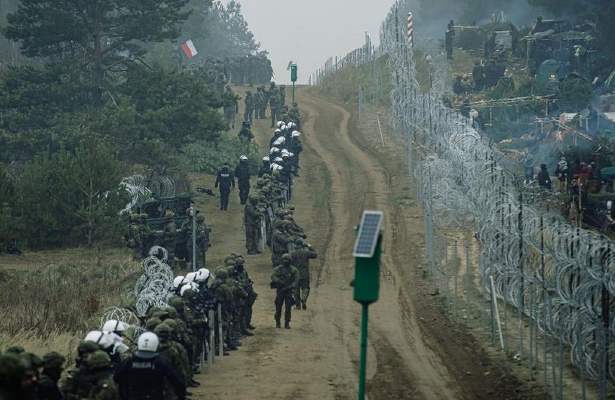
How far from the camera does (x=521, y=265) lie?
66.5 ft

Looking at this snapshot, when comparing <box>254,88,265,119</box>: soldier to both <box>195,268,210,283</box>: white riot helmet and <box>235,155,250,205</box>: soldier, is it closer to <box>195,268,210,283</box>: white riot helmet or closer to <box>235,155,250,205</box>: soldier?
<box>235,155,250,205</box>: soldier

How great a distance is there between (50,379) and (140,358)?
1950 mm

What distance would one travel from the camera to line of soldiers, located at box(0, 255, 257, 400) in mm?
11930

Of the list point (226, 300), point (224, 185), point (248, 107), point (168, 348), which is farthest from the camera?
point (248, 107)

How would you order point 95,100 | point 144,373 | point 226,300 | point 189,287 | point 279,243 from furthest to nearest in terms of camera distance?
point 95,100 → point 279,243 → point 226,300 → point 189,287 → point 144,373

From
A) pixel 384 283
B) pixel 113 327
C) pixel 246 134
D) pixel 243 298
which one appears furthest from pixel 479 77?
pixel 113 327

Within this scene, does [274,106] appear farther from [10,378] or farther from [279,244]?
[10,378]

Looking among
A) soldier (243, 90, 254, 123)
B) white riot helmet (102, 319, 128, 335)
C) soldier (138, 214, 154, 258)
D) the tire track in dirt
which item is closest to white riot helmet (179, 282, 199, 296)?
the tire track in dirt

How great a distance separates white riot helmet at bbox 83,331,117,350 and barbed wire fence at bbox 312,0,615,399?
625 cm

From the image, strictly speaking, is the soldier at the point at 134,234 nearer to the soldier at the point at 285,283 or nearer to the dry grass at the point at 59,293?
the dry grass at the point at 59,293

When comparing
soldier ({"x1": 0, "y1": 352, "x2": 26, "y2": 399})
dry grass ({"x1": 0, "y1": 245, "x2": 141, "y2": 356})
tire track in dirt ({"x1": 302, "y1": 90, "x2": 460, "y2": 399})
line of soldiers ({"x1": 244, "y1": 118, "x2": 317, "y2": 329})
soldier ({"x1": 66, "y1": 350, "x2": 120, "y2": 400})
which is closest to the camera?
soldier ({"x1": 0, "y1": 352, "x2": 26, "y2": 399})

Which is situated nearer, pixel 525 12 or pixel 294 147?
pixel 294 147

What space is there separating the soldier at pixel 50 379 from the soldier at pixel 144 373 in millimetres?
1624

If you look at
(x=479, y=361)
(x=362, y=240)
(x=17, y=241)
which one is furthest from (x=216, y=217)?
(x=362, y=240)
